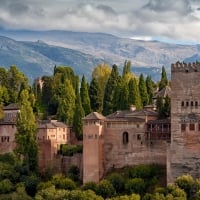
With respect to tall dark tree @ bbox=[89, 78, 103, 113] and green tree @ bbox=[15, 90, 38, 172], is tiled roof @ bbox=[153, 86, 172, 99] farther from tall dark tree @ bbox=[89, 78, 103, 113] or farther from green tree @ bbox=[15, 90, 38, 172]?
green tree @ bbox=[15, 90, 38, 172]

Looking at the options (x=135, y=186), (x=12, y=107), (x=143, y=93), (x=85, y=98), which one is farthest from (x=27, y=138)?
(x=143, y=93)

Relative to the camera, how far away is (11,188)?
6662 cm

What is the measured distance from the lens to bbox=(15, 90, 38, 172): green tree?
69750 mm

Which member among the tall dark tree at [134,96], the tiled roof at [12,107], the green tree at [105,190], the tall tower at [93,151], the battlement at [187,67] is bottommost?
the green tree at [105,190]

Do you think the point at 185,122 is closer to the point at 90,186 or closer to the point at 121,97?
the point at 90,186

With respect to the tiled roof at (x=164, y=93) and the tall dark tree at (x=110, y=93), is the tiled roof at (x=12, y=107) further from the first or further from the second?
the tiled roof at (x=164, y=93)

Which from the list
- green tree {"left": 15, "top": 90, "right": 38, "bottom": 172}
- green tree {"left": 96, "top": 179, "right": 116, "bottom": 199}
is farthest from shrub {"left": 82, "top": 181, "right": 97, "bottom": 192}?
green tree {"left": 15, "top": 90, "right": 38, "bottom": 172}

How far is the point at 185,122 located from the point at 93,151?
9.64m

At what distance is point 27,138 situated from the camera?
70500mm

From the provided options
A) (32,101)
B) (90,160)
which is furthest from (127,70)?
(90,160)

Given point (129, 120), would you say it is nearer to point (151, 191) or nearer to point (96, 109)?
point (151, 191)

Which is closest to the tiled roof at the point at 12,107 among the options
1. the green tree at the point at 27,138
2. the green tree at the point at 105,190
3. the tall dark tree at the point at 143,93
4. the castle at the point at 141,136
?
the castle at the point at 141,136

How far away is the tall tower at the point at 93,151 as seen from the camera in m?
65.7

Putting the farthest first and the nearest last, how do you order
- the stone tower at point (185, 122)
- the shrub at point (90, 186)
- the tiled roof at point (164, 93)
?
the tiled roof at point (164, 93), the shrub at point (90, 186), the stone tower at point (185, 122)
